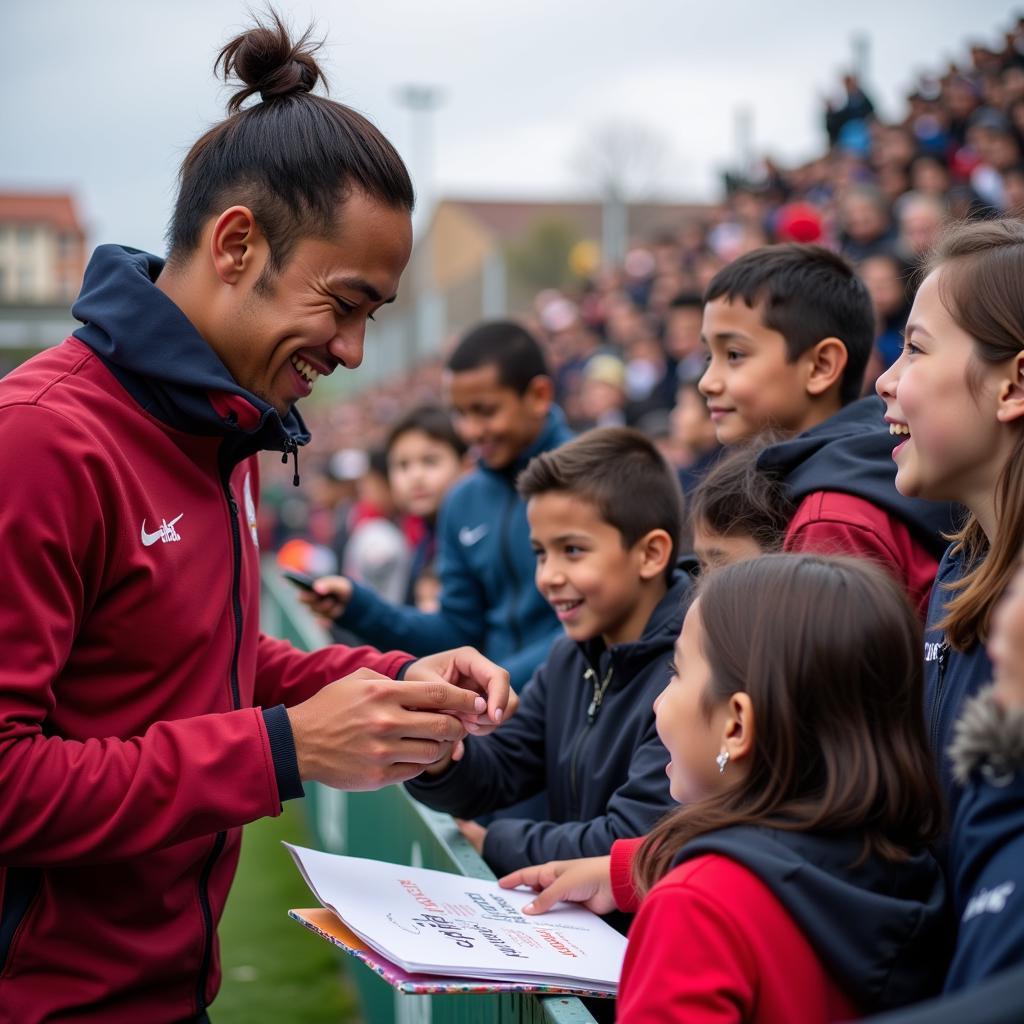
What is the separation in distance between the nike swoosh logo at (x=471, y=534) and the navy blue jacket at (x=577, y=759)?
4.34 ft

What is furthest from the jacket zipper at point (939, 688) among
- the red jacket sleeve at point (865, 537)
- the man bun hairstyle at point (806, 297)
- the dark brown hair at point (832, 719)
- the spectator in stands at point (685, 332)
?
the spectator in stands at point (685, 332)

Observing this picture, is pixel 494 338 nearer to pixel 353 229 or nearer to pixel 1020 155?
pixel 353 229

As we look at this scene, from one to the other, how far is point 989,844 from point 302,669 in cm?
162

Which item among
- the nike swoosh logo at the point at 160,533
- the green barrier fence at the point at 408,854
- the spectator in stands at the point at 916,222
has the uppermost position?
the spectator in stands at the point at 916,222

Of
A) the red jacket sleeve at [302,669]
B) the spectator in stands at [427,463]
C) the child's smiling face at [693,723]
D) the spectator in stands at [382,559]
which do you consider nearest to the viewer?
the child's smiling face at [693,723]

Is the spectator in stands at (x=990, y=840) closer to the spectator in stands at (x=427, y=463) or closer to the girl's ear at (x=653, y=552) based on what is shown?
the girl's ear at (x=653, y=552)

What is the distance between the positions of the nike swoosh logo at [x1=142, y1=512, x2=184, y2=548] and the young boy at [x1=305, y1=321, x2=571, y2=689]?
5.84ft

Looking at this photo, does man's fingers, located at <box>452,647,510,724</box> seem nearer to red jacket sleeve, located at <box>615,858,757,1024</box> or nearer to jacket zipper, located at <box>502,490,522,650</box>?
red jacket sleeve, located at <box>615,858,757,1024</box>

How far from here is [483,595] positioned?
4586 millimetres

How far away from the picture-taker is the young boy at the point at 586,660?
272 cm

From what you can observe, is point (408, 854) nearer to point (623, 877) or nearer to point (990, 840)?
point (623, 877)

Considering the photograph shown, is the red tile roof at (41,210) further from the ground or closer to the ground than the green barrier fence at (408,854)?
further from the ground

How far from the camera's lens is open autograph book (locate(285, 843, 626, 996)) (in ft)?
5.97

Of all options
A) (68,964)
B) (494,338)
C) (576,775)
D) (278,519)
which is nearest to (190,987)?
(68,964)
